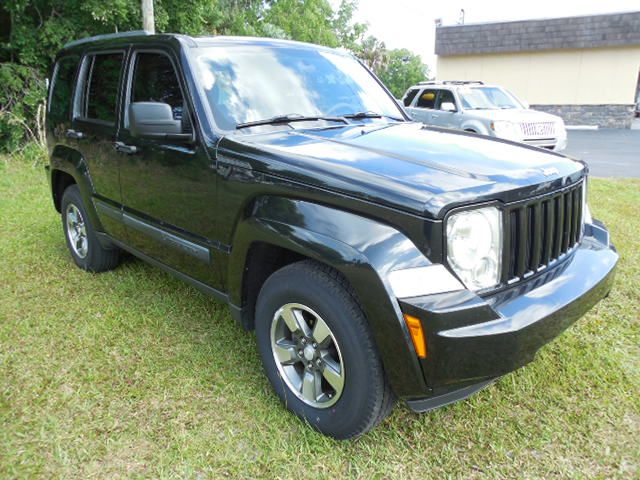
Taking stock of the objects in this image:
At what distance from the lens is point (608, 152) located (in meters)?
13.8

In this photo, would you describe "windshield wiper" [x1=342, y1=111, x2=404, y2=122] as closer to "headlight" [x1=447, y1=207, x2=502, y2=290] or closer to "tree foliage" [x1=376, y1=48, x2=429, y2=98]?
"headlight" [x1=447, y1=207, x2=502, y2=290]

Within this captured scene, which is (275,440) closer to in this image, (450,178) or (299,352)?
(299,352)

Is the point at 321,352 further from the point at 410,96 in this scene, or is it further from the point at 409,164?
the point at 410,96

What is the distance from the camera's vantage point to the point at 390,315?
1967mm

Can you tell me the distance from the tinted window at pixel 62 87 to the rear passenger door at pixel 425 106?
8128mm

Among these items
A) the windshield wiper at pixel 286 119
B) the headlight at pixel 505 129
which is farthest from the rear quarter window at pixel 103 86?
the headlight at pixel 505 129

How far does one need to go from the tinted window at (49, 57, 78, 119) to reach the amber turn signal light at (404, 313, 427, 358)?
3707mm

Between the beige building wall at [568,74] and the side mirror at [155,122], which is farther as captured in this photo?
the beige building wall at [568,74]

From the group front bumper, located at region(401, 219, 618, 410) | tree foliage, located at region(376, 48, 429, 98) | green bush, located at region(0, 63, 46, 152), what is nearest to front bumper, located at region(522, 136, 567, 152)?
front bumper, located at region(401, 219, 618, 410)

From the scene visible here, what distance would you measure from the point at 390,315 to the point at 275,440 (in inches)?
37.5

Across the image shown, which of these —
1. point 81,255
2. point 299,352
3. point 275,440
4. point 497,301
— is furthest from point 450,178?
point 81,255

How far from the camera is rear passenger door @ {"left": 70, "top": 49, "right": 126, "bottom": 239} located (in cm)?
369

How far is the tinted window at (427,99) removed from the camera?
11.5 meters

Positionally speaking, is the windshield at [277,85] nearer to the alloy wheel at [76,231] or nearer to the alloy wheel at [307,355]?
the alloy wheel at [307,355]
